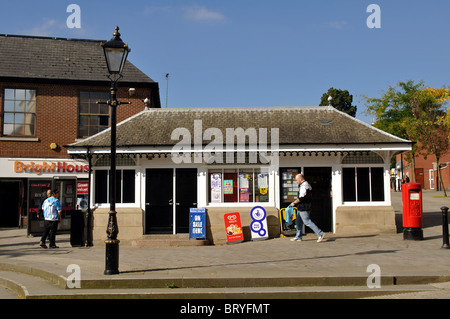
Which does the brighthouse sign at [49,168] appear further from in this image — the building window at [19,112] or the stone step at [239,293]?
the stone step at [239,293]

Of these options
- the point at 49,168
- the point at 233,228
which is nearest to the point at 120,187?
the point at 233,228

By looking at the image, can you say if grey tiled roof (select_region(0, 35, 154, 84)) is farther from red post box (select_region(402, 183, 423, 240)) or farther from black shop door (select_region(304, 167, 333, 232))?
red post box (select_region(402, 183, 423, 240))

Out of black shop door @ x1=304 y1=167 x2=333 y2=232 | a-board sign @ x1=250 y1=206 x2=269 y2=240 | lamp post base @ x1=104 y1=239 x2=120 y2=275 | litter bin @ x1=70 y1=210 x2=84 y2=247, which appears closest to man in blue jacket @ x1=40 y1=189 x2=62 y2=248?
litter bin @ x1=70 y1=210 x2=84 y2=247

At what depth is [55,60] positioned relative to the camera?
1995cm

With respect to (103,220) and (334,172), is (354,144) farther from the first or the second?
(103,220)

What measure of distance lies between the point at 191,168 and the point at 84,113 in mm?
7930

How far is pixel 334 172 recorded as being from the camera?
1361cm

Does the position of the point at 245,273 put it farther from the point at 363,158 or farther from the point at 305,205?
the point at 363,158

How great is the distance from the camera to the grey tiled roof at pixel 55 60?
62.4 feet

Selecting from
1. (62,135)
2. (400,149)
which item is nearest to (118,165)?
(62,135)

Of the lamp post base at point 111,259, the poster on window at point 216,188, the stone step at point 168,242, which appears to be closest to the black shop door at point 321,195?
the poster on window at point 216,188
